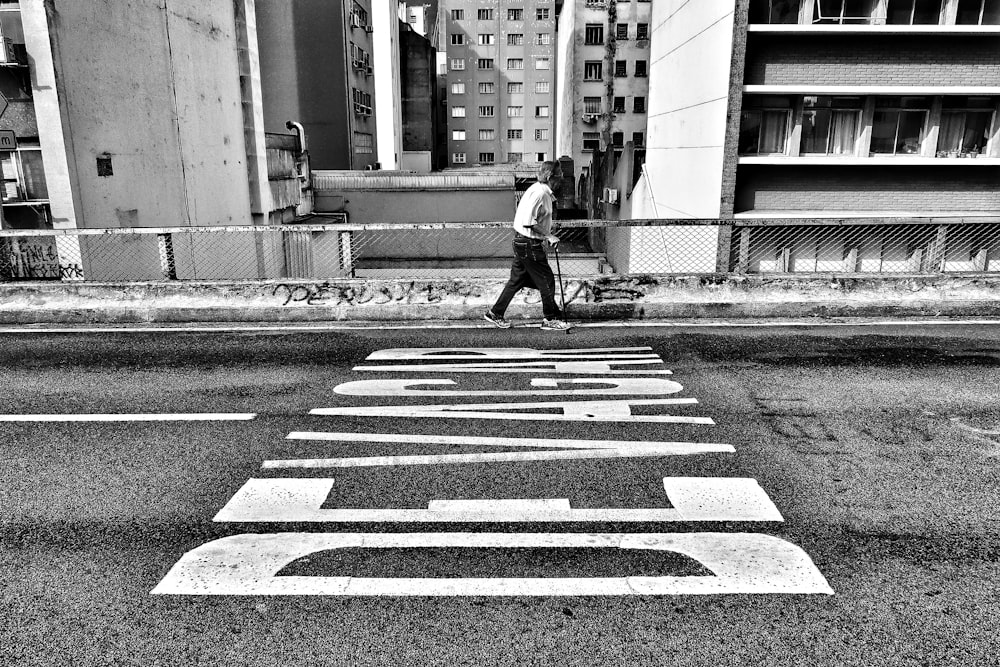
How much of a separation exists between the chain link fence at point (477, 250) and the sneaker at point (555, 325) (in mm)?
1318

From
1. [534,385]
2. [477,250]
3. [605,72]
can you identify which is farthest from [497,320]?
[605,72]

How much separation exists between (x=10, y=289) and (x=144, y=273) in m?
8.16

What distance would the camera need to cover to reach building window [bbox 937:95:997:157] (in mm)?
18953

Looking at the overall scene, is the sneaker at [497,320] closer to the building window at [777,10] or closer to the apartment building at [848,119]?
the apartment building at [848,119]

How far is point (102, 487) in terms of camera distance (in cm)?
498

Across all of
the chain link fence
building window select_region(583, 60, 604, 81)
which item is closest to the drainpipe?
the chain link fence

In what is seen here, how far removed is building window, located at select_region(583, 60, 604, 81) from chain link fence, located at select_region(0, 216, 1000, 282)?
32.1m

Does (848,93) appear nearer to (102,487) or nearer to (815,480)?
(815,480)

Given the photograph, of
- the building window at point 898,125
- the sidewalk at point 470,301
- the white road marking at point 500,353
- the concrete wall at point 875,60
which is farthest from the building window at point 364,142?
the white road marking at point 500,353

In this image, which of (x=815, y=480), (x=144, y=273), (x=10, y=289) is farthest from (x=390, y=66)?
(x=815, y=480)

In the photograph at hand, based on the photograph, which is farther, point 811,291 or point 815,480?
point 811,291

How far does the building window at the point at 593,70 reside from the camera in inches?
2265

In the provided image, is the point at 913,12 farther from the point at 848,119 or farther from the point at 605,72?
the point at 605,72

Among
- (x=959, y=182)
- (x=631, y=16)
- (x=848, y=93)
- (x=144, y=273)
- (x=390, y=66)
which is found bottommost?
(x=144, y=273)
